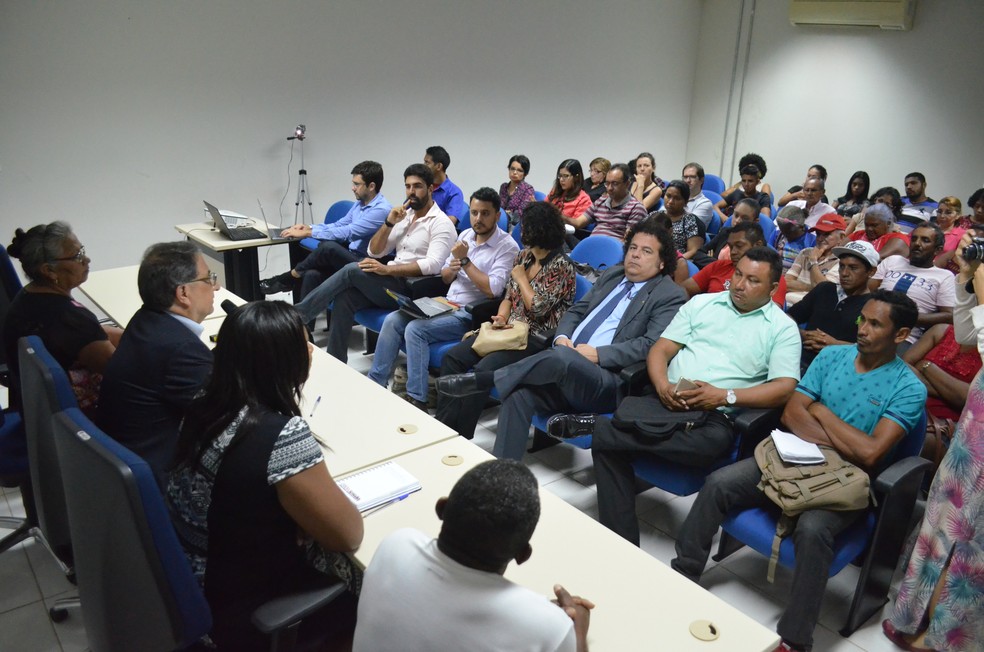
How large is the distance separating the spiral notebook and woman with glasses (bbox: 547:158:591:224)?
14.9 feet

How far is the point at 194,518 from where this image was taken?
1.55m

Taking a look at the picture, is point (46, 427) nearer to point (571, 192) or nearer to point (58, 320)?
point (58, 320)

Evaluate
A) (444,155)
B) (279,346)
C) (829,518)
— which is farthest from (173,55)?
(829,518)

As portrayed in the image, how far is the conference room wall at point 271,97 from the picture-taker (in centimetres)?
519

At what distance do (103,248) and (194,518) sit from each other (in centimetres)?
487

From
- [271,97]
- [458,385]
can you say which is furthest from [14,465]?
[271,97]

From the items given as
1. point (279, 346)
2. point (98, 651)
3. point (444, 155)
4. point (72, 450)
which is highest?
point (444, 155)

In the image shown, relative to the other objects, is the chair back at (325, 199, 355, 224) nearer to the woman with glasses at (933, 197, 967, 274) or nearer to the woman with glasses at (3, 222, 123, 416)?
the woman with glasses at (3, 222, 123, 416)

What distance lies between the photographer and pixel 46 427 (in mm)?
1851

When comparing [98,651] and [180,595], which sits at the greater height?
[180,595]

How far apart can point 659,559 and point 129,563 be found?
1.92 m

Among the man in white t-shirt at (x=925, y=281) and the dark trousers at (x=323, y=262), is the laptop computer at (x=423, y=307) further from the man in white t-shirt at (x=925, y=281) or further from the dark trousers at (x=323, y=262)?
the man in white t-shirt at (x=925, y=281)

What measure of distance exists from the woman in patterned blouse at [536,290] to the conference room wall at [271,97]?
3566 mm

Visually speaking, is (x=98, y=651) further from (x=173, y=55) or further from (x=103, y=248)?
(x=173, y=55)
